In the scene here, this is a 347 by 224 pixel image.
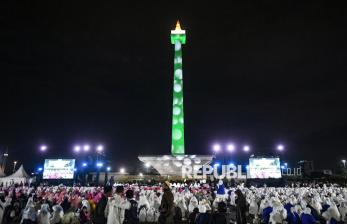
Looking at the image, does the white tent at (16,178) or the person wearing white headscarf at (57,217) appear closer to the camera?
the person wearing white headscarf at (57,217)

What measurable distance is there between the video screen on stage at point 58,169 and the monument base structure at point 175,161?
14.6m

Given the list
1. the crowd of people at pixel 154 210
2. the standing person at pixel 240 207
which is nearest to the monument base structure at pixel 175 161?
the crowd of people at pixel 154 210

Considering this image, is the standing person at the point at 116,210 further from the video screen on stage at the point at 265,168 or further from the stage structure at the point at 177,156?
the stage structure at the point at 177,156

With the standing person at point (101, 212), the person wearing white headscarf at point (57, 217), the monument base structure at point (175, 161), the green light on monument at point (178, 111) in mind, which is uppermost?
the green light on monument at point (178, 111)

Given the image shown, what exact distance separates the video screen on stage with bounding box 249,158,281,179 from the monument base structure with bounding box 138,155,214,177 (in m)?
14.2

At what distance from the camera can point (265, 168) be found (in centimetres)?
3203

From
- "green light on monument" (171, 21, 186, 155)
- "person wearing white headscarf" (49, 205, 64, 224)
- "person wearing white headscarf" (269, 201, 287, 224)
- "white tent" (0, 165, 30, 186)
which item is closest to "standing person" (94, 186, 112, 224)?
"person wearing white headscarf" (49, 205, 64, 224)

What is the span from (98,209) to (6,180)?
36.5 metres

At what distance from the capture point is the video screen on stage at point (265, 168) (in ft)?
105

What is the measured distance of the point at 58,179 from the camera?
1335 inches

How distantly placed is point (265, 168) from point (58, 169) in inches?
945

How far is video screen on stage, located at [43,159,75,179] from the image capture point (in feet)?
110

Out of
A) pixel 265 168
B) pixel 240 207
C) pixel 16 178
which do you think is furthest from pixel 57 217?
pixel 16 178

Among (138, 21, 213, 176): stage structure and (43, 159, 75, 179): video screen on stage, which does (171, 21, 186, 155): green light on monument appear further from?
(43, 159, 75, 179): video screen on stage
